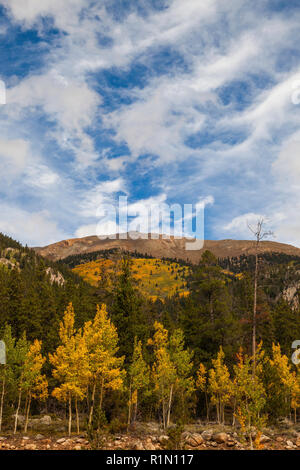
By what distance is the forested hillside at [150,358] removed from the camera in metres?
24.8

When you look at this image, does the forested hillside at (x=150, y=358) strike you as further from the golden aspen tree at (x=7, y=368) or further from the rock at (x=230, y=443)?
the rock at (x=230, y=443)

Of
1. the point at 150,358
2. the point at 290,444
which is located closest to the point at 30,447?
the point at 290,444

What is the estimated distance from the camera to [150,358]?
36.1 m

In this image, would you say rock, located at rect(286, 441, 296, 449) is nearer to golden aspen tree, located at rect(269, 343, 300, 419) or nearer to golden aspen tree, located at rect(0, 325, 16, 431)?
golden aspen tree, located at rect(269, 343, 300, 419)

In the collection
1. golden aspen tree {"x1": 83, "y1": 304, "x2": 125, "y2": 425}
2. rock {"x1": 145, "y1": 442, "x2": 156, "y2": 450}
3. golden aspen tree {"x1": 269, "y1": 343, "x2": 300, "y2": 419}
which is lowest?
golden aspen tree {"x1": 269, "y1": 343, "x2": 300, "y2": 419}

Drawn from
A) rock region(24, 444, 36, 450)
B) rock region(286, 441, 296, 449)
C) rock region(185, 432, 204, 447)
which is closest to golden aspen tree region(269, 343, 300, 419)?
rock region(286, 441, 296, 449)

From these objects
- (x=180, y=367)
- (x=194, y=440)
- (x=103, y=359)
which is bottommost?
(x=194, y=440)

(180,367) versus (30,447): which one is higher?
(180,367)

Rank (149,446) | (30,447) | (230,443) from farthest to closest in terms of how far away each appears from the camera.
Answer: (230,443) < (30,447) < (149,446)

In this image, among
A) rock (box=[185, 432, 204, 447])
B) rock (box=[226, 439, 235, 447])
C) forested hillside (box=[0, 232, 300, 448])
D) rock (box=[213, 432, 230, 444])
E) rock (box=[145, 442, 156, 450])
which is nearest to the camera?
rock (box=[145, 442, 156, 450])

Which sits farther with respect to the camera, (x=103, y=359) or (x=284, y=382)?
(x=284, y=382)

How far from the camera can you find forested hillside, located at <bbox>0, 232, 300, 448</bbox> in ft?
81.3

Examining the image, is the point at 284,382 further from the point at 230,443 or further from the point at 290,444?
the point at 230,443
